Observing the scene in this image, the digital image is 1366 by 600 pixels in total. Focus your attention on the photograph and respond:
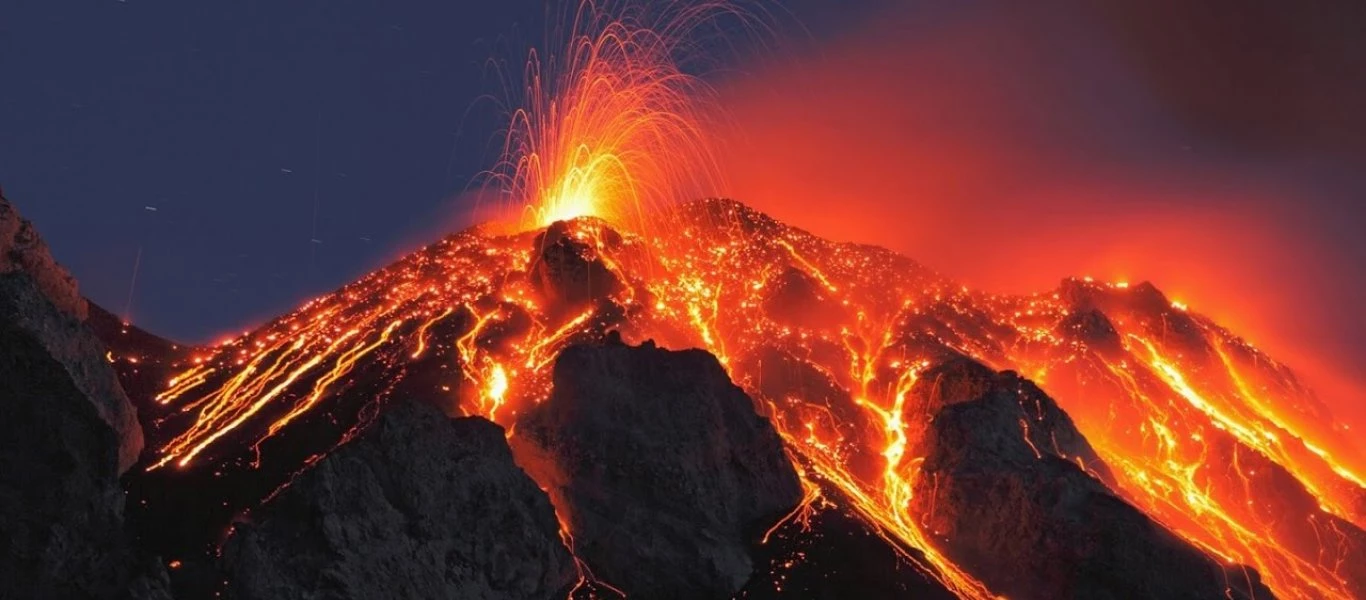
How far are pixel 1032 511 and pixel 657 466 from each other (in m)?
21.4

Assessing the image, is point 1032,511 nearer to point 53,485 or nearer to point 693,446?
point 693,446

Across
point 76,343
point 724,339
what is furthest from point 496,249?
point 76,343

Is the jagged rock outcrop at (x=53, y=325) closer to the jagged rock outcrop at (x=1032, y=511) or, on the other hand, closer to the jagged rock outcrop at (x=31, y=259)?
the jagged rock outcrop at (x=31, y=259)

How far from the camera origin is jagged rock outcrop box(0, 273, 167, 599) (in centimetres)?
3088

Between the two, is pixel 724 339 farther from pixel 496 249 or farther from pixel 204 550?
pixel 204 550

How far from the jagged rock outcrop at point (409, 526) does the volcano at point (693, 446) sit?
4.7 inches

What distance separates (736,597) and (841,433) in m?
23.1

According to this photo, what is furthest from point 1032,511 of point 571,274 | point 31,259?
point 31,259

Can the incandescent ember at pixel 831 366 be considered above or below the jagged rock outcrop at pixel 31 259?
below

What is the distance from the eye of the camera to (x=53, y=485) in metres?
33.3

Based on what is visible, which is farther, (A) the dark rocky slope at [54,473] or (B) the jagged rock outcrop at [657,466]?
(B) the jagged rock outcrop at [657,466]

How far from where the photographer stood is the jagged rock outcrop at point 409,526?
34531mm

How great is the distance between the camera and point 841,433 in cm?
6366

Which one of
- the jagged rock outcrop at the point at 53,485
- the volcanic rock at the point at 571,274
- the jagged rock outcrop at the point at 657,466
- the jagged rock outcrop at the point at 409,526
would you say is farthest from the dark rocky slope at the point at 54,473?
the volcanic rock at the point at 571,274
